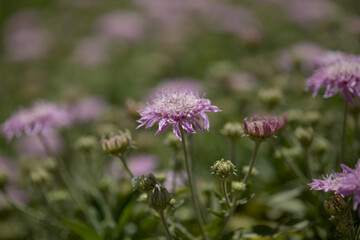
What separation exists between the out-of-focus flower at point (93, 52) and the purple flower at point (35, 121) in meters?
4.23

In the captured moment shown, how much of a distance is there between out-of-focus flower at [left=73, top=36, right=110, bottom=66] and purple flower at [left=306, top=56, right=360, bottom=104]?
5.59m

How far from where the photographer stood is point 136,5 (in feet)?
32.5

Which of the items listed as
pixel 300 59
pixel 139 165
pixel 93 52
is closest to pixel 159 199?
pixel 139 165

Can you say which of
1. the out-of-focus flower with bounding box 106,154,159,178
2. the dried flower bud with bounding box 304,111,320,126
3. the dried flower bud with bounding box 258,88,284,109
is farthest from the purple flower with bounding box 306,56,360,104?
the out-of-focus flower with bounding box 106,154,159,178

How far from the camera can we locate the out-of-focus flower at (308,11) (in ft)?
24.1

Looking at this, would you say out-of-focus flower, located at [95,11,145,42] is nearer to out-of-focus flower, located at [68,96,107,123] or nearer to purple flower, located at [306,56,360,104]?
out-of-focus flower, located at [68,96,107,123]

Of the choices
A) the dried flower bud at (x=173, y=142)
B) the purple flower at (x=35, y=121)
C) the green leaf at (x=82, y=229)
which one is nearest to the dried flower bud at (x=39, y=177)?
the purple flower at (x=35, y=121)

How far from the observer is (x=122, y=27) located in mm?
8109

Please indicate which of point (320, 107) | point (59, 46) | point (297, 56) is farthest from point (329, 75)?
point (59, 46)

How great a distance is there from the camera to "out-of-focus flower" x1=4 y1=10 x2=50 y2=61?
8.24m

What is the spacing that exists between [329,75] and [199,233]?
4.45ft

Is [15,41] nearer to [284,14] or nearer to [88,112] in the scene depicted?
[88,112]

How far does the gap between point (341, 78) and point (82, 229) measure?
6.30 feet

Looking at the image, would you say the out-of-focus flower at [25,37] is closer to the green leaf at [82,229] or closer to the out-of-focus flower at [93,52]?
the out-of-focus flower at [93,52]
